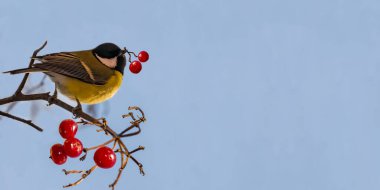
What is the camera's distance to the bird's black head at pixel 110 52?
2.43 meters

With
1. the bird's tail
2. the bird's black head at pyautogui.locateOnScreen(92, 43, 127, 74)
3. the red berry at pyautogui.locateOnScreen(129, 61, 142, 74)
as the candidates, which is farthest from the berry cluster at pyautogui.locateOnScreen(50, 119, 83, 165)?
the red berry at pyautogui.locateOnScreen(129, 61, 142, 74)

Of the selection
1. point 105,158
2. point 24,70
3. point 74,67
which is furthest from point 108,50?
point 105,158

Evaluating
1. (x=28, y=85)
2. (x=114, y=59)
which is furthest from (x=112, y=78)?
(x=28, y=85)

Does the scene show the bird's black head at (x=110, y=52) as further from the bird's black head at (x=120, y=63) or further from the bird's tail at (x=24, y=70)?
the bird's tail at (x=24, y=70)

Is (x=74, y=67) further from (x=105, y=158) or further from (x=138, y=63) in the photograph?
(x=105, y=158)

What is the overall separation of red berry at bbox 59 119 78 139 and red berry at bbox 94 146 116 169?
5.9 inches

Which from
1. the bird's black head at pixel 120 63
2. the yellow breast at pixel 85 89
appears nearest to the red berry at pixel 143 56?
the bird's black head at pixel 120 63

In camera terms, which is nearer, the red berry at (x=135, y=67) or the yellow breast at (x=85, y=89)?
the yellow breast at (x=85, y=89)

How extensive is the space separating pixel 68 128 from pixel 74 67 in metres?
0.56

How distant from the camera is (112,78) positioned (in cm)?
249

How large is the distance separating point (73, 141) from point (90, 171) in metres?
0.19

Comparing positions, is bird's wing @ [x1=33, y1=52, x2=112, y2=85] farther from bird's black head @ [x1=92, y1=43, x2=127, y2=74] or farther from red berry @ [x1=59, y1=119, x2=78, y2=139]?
red berry @ [x1=59, y1=119, x2=78, y2=139]

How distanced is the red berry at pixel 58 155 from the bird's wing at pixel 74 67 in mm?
404

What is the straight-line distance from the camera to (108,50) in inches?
96.1
